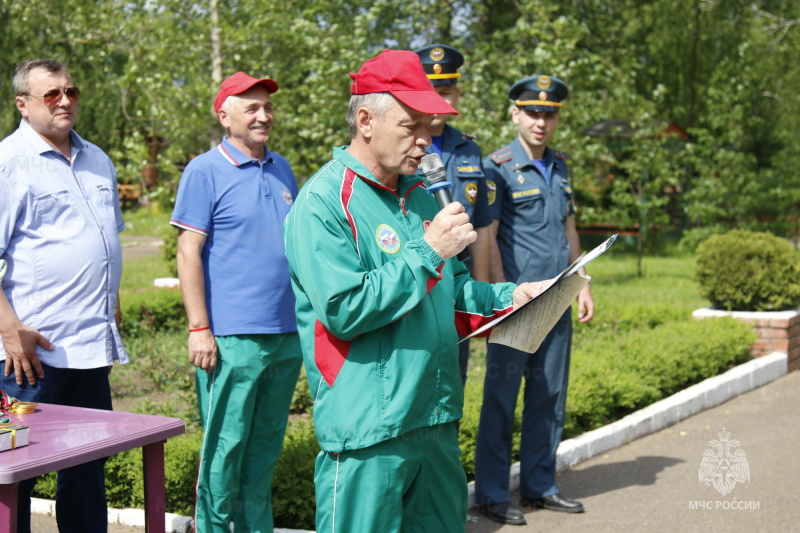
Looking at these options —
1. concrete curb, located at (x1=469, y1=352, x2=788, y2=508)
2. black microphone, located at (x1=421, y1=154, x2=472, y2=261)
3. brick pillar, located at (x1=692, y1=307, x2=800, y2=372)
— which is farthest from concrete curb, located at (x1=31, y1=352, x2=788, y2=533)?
black microphone, located at (x1=421, y1=154, x2=472, y2=261)

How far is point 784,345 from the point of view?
29.5 ft

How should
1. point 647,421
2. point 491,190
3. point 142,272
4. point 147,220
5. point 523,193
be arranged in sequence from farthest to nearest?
point 147,220
point 142,272
point 647,421
point 523,193
point 491,190

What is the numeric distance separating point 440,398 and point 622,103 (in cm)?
1704

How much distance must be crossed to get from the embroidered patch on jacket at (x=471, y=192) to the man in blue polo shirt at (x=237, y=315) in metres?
0.97

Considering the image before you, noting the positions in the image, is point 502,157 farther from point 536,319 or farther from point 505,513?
point 536,319

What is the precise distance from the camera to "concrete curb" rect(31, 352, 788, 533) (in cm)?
489

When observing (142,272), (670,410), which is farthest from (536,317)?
(142,272)

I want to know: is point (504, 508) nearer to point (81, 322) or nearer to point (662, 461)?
point (662, 461)

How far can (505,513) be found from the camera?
16.3ft

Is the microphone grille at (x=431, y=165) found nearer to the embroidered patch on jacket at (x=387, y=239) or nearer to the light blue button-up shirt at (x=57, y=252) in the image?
the embroidered patch on jacket at (x=387, y=239)

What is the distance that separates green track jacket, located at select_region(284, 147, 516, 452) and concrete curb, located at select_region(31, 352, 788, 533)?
206 cm

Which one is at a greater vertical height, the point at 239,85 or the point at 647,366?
the point at 239,85

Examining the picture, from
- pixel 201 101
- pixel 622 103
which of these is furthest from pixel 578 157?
pixel 201 101

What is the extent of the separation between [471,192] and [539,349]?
1.02 meters
